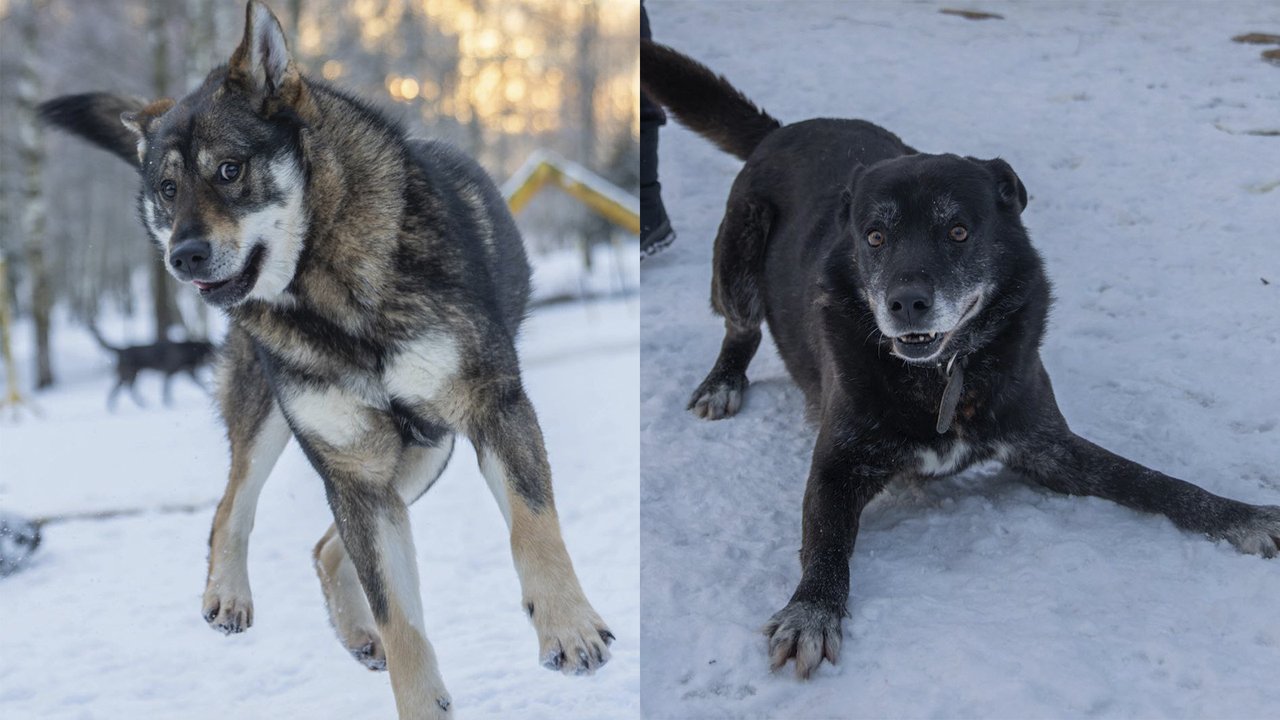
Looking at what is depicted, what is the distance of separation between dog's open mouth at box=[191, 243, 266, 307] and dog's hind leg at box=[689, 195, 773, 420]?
6.15 feet

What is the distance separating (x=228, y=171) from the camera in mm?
2807

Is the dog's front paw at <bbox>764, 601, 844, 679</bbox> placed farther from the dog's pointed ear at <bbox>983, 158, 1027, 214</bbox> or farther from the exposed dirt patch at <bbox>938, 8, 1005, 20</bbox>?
the exposed dirt patch at <bbox>938, 8, 1005, 20</bbox>

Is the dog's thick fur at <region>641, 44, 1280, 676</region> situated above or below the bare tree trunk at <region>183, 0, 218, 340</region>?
above

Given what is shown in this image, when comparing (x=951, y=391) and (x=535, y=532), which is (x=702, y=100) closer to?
(x=951, y=391)

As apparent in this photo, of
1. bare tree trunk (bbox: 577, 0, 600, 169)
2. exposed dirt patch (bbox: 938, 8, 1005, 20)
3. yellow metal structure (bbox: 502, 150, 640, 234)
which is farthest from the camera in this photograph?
bare tree trunk (bbox: 577, 0, 600, 169)

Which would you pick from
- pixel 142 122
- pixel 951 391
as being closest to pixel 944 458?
pixel 951 391

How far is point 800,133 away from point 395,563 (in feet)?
7.76

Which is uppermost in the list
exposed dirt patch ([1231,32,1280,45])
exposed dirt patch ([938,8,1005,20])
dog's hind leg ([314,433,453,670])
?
exposed dirt patch ([1231,32,1280,45])

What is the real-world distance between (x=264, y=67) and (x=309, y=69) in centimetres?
697

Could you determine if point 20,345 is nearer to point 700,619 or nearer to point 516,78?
point 516,78

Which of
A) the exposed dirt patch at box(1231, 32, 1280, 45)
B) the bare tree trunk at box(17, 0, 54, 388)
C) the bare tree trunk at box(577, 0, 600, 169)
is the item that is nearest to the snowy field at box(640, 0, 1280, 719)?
the exposed dirt patch at box(1231, 32, 1280, 45)

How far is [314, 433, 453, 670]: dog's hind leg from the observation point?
3344mm

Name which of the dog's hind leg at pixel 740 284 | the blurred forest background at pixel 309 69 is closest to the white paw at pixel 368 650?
the dog's hind leg at pixel 740 284

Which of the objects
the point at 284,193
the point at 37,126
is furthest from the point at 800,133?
the point at 37,126
